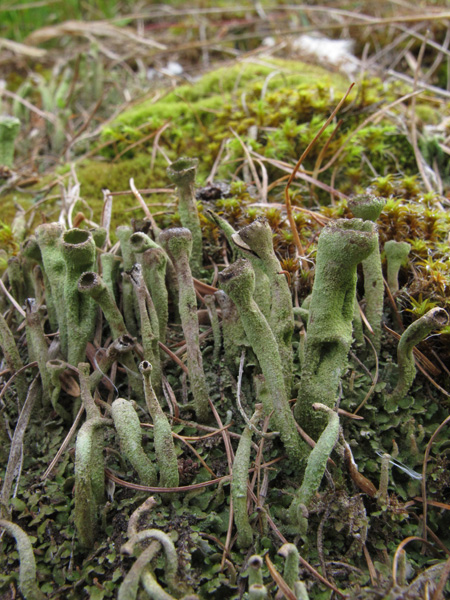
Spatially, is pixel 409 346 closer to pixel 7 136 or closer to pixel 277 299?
pixel 277 299

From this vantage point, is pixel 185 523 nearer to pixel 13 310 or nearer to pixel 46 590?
pixel 46 590

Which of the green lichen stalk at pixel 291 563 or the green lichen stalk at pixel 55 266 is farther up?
the green lichen stalk at pixel 55 266

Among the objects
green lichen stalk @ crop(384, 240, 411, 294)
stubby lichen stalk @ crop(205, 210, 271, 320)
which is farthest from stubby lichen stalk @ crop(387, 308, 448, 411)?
stubby lichen stalk @ crop(205, 210, 271, 320)

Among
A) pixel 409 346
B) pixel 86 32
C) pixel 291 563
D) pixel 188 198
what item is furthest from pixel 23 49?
pixel 291 563

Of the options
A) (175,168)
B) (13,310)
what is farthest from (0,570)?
(175,168)

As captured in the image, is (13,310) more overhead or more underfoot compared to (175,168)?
more underfoot

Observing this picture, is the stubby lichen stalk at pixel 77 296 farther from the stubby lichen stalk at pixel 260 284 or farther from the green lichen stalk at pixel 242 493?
the green lichen stalk at pixel 242 493

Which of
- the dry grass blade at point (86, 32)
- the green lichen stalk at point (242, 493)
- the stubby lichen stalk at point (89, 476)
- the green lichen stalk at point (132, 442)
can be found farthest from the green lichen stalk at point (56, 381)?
the dry grass blade at point (86, 32)
